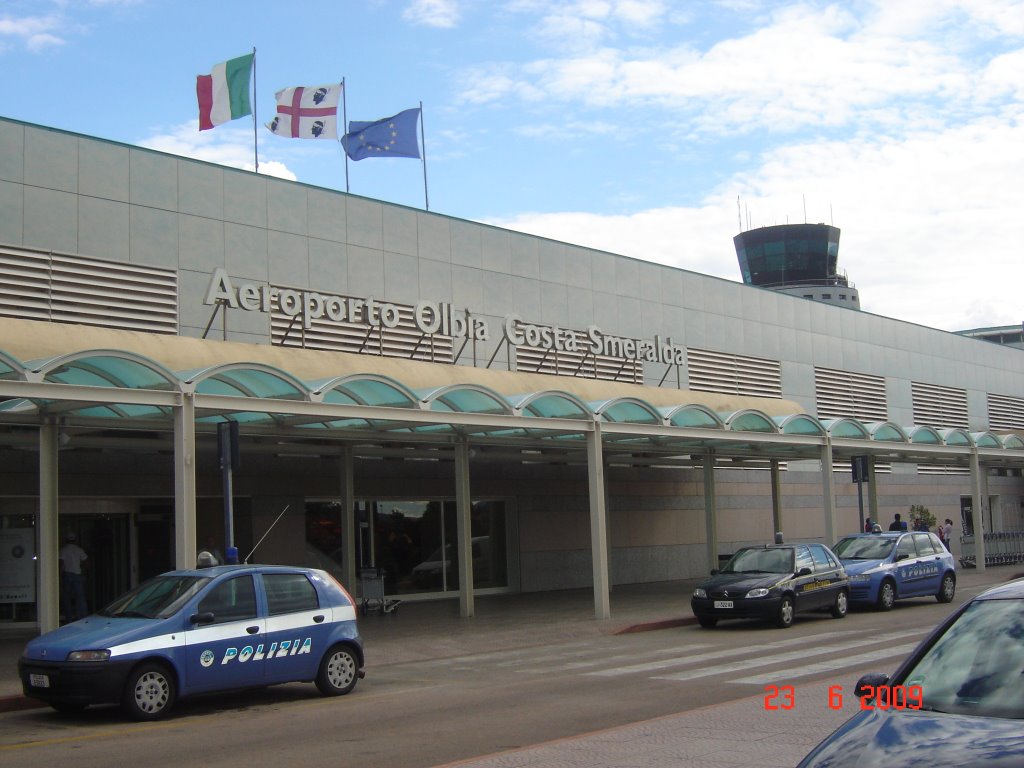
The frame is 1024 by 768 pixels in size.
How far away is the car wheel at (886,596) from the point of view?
22.5 metres

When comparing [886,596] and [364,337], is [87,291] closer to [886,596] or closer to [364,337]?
[364,337]

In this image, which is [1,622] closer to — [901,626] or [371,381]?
[371,381]

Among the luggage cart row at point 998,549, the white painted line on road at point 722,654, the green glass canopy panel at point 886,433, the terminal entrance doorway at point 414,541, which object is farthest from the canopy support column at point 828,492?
the luggage cart row at point 998,549

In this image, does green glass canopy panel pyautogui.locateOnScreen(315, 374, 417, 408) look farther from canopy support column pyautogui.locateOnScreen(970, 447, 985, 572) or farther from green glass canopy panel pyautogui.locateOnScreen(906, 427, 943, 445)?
canopy support column pyautogui.locateOnScreen(970, 447, 985, 572)

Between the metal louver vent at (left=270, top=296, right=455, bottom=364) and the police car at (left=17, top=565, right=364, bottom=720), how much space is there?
10.4 m

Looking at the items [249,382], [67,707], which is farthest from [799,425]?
[67,707]

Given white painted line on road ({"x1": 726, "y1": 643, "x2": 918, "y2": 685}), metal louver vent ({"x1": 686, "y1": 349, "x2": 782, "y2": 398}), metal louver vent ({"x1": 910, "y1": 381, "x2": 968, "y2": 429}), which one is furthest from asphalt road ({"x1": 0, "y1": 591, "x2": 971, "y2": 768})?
metal louver vent ({"x1": 910, "y1": 381, "x2": 968, "y2": 429})

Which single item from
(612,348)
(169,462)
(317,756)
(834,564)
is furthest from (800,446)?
(317,756)

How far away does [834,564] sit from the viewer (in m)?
21.5

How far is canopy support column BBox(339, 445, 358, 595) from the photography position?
897 inches

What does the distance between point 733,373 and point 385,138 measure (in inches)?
A: 572

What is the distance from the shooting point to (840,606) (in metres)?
21.4

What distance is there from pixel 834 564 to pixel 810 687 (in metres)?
9.94

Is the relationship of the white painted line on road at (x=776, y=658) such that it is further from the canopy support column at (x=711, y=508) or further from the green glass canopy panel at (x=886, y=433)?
the green glass canopy panel at (x=886, y=433)
